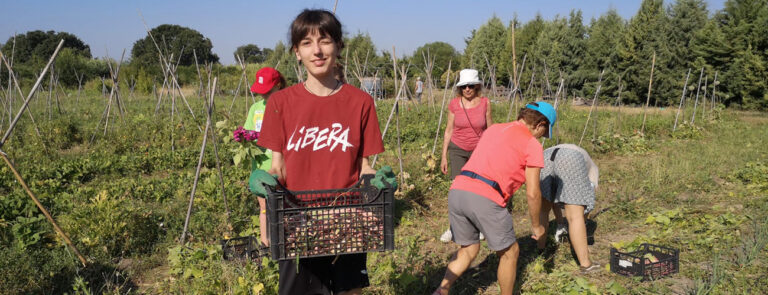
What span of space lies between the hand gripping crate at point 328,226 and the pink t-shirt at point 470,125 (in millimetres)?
2612

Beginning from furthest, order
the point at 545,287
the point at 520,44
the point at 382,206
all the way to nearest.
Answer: the point at 520,44, the point at 545,287, the point at 382,206

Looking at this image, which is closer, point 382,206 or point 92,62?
point 382,206

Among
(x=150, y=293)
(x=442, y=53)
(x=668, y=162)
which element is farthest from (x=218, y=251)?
(x=442, y=53)

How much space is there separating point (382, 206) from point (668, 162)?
7.03 m

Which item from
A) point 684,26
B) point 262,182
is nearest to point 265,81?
point 262,182

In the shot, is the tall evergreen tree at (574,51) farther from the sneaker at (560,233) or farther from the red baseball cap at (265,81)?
the red baseball cap at (265,81)

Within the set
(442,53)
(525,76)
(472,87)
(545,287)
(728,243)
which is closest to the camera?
(545,287)

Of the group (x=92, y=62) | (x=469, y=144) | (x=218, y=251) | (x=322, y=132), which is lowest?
(x=218, y=251)

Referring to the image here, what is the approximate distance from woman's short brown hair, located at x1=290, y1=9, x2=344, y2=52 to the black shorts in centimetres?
83

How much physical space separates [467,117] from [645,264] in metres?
1.73

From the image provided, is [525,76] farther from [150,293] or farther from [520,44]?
[150,293]

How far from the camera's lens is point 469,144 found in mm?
4094

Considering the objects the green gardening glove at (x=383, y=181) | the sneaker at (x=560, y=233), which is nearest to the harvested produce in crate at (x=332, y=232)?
the green gardening glove at (x=383, y=181)

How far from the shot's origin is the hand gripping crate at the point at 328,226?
4.97 ft
